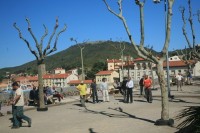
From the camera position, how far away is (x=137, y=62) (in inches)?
4823

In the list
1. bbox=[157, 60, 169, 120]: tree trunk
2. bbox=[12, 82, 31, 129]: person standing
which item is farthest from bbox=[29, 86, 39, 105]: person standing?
bbox=[157, 60, 169, 120]: tree trunk

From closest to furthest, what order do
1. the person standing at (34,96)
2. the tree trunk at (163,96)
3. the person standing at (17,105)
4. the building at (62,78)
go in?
the tree trunk at (163,96) → the person standing at (17,105) → the person standing at (34,96) → the building at (62,78)

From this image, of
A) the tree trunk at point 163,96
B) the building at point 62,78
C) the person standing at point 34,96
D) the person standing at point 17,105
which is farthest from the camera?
the building at point 62,78

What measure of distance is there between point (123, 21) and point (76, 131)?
15.3 feet

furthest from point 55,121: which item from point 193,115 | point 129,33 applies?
point 193,115

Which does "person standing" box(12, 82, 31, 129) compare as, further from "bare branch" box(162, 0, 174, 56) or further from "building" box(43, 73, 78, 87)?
"building" box(43, 73, 78, 87)

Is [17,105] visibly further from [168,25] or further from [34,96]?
[34,96]

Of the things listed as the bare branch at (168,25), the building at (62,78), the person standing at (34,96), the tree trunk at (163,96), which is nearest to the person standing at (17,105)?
the tree trunk at (163,96)

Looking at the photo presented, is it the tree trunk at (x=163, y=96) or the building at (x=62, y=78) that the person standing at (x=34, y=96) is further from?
the building at (x=62, y=78)

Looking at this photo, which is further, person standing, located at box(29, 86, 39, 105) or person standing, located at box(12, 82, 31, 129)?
person standing, located at box(29, 86, 39, 105)

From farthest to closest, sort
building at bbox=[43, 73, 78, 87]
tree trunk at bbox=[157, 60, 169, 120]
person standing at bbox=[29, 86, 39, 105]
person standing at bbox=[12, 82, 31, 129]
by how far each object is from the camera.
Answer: building at bbox=[43, 73, 78, 87] → person standing at bbox=[29, 86, 39, 105] → person standing at bbox=[12, 82, 31, 129] → tree trunk at bbox=[157, 60, 169, 120]

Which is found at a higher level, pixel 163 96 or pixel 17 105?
pixel 163 96

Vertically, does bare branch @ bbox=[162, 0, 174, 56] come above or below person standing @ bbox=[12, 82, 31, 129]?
above

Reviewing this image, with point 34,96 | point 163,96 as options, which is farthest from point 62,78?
point 163,96
